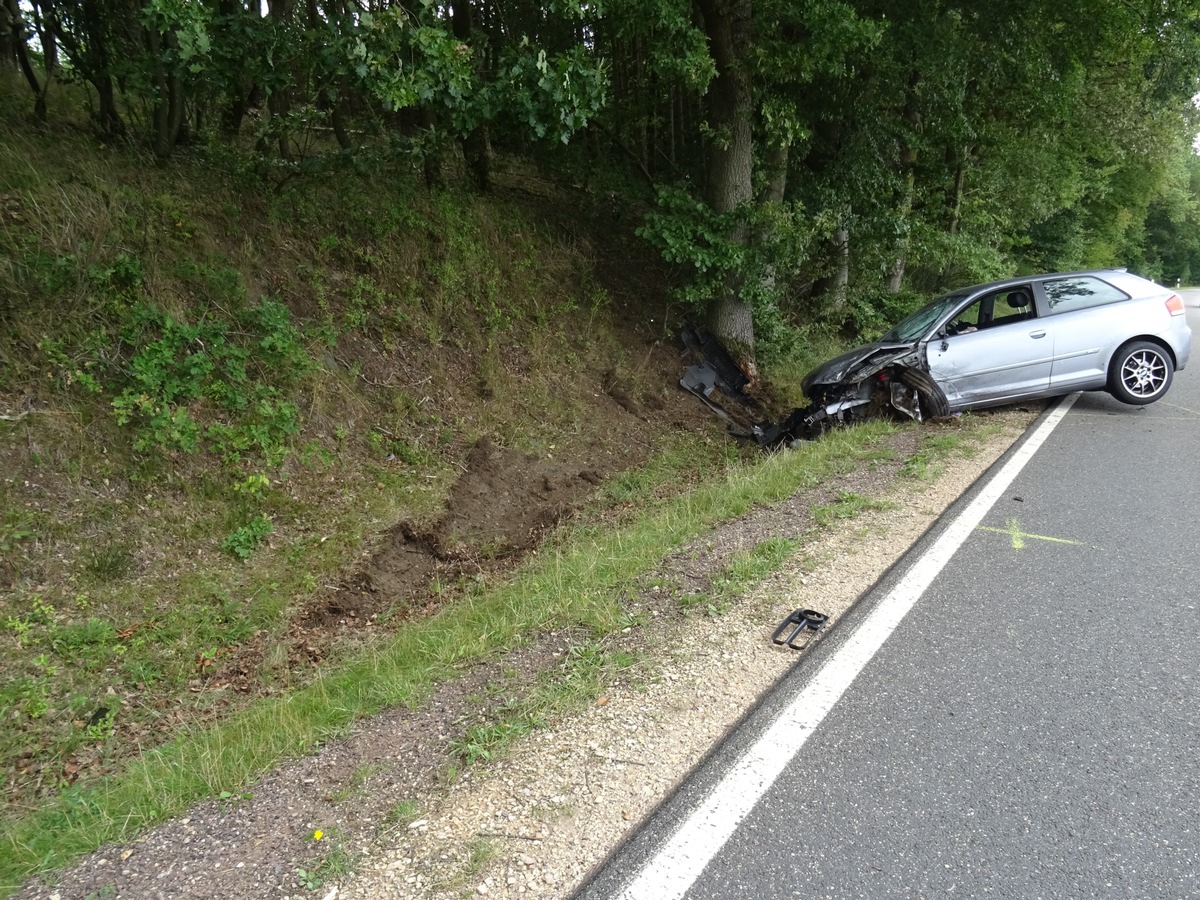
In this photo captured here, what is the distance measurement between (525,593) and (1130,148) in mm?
24183

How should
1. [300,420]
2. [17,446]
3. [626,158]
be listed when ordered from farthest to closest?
[626,158]
[300,420]
[17,446]

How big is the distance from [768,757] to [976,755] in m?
0.82

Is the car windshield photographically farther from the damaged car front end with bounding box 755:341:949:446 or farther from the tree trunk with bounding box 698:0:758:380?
the tree trunk with bounding box 698:0:758:380

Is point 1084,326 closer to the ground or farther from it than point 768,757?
farther from it

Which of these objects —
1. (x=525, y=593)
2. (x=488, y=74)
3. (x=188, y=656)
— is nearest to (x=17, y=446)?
(x=188, y=656)

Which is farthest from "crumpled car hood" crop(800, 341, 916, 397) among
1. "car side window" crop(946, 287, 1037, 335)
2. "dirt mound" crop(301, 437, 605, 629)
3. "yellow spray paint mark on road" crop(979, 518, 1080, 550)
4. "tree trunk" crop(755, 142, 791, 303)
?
"yellow spray paint mark on road" crop(979, 518, 1080, 550)

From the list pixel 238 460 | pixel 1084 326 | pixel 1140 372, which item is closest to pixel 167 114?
pixel 238 460

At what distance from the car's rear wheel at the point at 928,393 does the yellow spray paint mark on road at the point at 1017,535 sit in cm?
334

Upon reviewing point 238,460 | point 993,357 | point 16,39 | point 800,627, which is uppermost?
point 16,39

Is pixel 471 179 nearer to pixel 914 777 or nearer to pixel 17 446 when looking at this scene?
pixel 17 446

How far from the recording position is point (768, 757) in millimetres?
2932

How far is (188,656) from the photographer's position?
16.5ft

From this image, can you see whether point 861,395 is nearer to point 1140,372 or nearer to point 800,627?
point 1140,372

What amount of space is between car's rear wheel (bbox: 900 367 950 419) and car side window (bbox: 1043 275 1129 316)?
5.20ft
